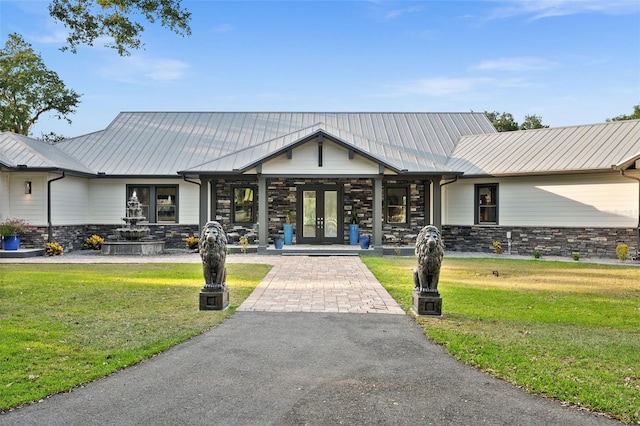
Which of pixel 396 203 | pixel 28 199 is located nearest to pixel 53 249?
pixel 28 199

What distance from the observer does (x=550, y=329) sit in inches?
260

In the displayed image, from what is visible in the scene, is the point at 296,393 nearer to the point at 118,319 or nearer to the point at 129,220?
the point at 118,319

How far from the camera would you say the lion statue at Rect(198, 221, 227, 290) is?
7652 millimetres

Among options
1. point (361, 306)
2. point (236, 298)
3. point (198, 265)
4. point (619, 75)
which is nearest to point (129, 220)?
point (198, 265)

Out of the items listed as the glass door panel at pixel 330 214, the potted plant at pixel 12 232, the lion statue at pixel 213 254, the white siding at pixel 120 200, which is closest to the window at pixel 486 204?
the glass door panel at pixel 330 214

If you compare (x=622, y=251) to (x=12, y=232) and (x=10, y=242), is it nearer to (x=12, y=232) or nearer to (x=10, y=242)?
(x=12, y=232)

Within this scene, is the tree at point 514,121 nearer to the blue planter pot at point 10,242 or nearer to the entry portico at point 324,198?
the entry portico at point 324,198

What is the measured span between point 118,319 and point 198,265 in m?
7.28

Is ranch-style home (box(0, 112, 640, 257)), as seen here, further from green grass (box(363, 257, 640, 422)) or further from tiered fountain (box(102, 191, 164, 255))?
green grass (box(363, 257, 640, 422))

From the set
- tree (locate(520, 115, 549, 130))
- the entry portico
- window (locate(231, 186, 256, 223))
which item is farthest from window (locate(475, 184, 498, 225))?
tree (locate(520, 115, 549, 130))

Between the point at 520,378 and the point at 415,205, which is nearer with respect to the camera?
the point at 520,378

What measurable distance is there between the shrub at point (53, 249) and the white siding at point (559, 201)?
590 inches

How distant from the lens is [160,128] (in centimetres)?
2352

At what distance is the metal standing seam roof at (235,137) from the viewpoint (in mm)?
19906
